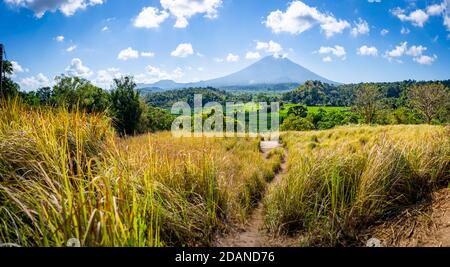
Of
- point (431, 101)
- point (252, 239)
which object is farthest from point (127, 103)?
point (431, 101)

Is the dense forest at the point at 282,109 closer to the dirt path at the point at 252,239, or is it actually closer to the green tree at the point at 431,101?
the green tree at the point at 431,101

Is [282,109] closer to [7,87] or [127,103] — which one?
[127,103]

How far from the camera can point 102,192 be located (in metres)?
2.11

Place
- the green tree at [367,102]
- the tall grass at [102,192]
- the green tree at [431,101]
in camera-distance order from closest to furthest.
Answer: the tall grass at [102,192] < the green tree at [431,101] < the green tree at [367,102]

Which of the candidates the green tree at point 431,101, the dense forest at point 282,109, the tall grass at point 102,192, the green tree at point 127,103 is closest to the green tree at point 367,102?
the dense forest at point 282,109

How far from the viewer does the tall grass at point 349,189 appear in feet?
10.6

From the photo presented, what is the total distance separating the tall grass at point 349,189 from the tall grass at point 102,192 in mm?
651

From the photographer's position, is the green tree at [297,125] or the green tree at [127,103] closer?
the green tree at [127,103]

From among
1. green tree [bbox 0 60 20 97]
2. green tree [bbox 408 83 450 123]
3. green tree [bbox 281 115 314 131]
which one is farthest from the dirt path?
green tree [bbox 408 83 450 123]

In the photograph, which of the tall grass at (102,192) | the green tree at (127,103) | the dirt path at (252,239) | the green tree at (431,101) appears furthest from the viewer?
the green tree at (431,101)

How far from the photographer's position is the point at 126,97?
25062 mm

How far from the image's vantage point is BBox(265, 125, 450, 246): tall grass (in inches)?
128
